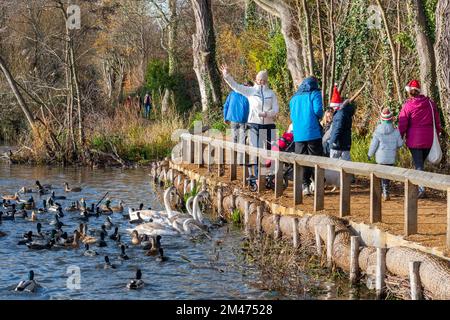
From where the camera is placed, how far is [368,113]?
2161 centimetres

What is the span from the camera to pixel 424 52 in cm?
1694

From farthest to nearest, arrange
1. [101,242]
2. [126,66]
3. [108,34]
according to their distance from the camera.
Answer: [126,66], [108,34], [101,242]

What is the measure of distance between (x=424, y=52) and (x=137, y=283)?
27.1ft

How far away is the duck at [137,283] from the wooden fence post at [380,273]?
9.97ft

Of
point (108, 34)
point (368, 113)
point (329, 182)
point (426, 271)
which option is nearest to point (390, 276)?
point (426, 271)

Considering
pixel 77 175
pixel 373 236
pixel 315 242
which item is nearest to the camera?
pixel 373 236

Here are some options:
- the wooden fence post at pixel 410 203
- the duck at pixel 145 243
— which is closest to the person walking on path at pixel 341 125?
the duck at pixel 145 243

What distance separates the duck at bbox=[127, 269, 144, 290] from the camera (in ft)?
36.9

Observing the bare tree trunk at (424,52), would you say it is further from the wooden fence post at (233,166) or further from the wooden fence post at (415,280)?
the wooden fence post at (415,280)

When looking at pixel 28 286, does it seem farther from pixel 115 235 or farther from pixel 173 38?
pixel 173 38

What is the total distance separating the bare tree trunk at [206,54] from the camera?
27.5m

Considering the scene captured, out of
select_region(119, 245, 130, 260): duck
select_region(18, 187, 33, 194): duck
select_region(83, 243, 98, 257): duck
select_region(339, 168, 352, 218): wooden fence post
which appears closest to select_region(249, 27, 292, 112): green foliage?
select_region(18, 187, 33, 194): duck
